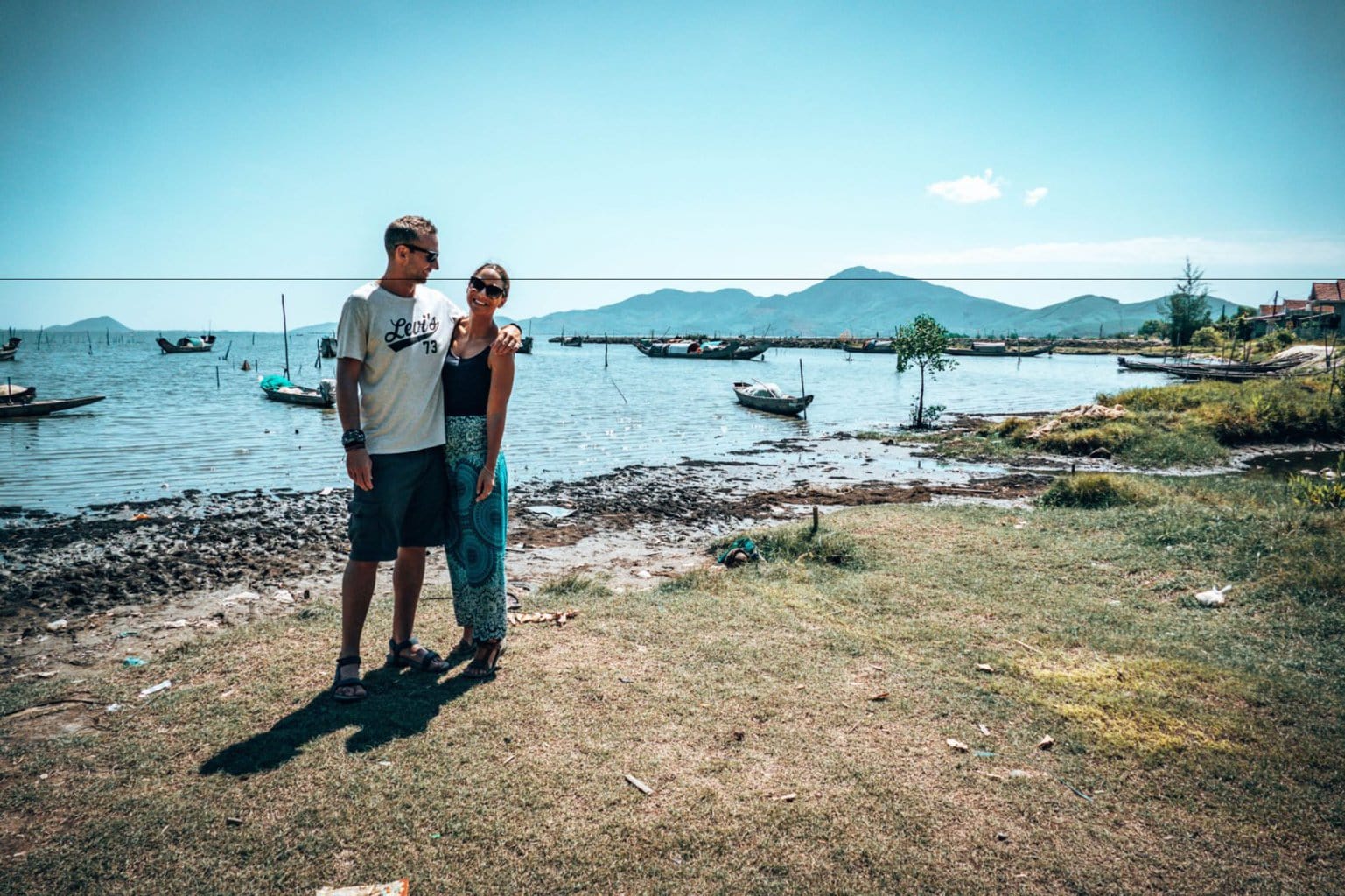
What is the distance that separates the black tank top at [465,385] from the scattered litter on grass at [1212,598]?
6662 millimetres

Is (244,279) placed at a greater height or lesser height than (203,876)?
greater

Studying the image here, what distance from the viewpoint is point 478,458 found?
4336mm

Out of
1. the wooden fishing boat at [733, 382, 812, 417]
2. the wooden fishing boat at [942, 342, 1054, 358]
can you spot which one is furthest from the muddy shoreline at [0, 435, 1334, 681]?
the wooden fishing boat at [942, 342, 1054, 358]

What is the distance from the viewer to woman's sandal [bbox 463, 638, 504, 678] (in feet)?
14.7

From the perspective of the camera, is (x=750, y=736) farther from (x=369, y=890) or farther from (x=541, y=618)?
(x=541, y=618)

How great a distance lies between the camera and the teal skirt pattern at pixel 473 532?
14.2 ft

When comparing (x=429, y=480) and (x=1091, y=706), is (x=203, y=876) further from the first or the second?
(x=1091, y=706)

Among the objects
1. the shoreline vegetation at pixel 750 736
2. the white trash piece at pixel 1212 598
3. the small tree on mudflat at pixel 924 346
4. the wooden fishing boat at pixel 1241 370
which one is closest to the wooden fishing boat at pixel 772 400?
the small tree on mudflat at pixel 924 346

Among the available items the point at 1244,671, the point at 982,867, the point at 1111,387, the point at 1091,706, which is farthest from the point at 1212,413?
the point at 1111,387

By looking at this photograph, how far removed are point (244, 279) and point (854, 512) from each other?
11.5 meters

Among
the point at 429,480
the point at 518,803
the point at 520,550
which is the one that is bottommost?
the point at 520,550

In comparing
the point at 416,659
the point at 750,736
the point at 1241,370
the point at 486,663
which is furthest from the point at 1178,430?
the point at 1241,370

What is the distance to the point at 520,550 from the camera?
10.2 m

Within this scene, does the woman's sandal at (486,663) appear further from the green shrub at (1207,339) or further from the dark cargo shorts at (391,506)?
the green shrub at (1207,339)
